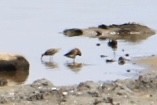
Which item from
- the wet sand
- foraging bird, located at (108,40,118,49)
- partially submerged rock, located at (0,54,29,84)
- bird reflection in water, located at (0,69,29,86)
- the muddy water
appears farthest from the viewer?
foraging bird, located at (108,40,118,49)

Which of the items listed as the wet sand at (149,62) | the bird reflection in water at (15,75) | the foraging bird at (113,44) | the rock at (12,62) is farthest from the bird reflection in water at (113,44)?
the bird reflection in water at (15,75)

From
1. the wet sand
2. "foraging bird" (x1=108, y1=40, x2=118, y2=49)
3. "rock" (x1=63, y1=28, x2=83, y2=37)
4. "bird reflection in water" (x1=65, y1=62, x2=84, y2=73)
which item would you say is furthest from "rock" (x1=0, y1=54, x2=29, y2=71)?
"rock" (x1=63, y1=28, x2=83, y2=37)

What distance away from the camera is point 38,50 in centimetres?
1809

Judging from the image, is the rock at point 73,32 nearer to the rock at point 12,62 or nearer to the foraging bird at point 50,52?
the foraging bird at point 50,52

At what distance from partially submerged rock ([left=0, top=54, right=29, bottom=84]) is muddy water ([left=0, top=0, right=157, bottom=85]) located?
0.18 m

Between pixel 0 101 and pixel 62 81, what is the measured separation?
373 cm

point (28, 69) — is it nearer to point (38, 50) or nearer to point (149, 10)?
point (38, 50)

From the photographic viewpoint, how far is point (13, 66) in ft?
48.8

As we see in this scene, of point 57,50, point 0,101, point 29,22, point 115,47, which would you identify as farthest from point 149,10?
point 0,101

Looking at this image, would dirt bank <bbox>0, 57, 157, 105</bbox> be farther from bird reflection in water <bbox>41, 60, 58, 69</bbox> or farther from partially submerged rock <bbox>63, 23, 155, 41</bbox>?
partially submerged rock <bbox>63, 23, 155, 41</bbox>

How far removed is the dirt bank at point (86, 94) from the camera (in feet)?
32.1

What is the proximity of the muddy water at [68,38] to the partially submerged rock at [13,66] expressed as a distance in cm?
18

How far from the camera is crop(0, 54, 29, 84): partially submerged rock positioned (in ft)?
47.5

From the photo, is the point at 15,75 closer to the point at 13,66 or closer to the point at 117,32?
the point at 13,66
